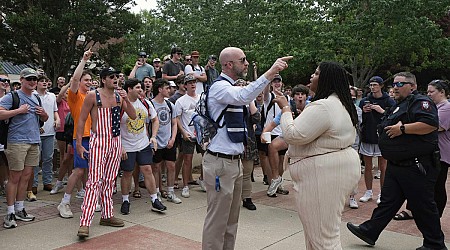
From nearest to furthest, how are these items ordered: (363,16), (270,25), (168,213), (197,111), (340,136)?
(340,136), (197,111), (168,213), (363,16), (270,25)

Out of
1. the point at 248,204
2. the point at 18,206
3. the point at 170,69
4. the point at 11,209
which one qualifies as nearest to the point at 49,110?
the point at 18,206

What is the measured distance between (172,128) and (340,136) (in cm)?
429

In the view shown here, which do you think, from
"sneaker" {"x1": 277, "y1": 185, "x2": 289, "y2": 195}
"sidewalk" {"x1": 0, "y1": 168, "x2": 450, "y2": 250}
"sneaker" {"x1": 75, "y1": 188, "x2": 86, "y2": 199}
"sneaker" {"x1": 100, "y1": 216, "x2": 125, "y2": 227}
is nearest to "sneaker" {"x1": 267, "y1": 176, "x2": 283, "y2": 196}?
"sneaker" {"x1": 277, "y1": 185, "x2": 289, "y2": 195}

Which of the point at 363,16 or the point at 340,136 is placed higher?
the point at 363,16

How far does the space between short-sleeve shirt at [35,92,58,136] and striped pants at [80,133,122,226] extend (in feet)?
7.96

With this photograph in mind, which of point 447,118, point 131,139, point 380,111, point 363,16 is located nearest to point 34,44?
point 363,16

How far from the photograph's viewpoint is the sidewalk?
501cm

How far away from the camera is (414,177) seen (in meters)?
4.95

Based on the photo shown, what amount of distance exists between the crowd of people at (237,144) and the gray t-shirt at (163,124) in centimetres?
2

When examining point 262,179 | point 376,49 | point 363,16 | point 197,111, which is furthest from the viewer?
point 376,49

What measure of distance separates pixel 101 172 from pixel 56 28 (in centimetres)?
1385

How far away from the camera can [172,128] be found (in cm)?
727

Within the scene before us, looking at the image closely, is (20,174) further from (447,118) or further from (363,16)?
(363,16)

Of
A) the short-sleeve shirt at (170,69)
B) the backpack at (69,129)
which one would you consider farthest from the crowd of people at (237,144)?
the short-sleeve shirt at (170,69)
